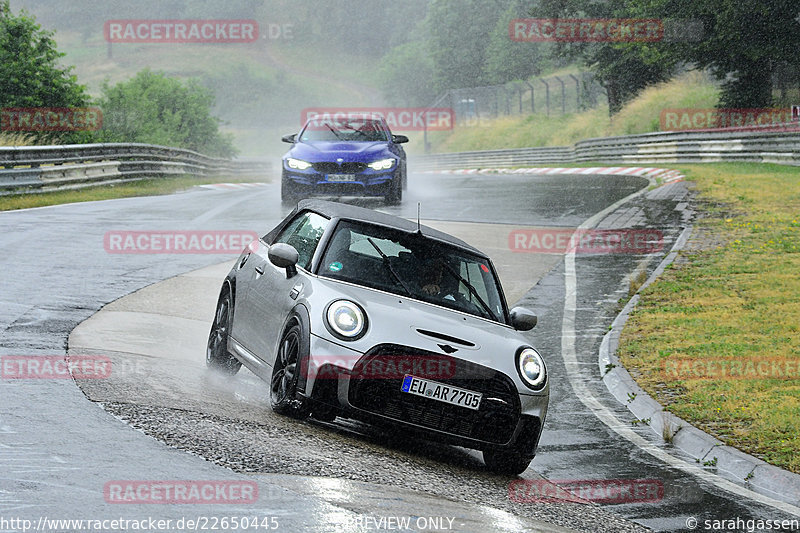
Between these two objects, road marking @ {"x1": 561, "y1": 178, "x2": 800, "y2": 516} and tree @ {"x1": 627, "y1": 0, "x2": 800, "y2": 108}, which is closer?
road marking @ {"x1": 561, "y1": 178, "x2": 800, "y2": 516}

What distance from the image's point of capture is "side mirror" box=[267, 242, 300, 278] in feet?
25.1

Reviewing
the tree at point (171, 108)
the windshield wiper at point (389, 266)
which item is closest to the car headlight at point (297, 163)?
the windshield wiper at point (389, 266)

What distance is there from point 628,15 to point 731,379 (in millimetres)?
40608

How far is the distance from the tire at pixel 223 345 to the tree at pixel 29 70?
100.0 ft

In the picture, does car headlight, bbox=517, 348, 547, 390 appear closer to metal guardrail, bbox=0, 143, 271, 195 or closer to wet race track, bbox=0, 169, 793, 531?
wet race track, bbox=0, 169, 793, 531

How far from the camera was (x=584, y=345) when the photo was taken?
12023 mm

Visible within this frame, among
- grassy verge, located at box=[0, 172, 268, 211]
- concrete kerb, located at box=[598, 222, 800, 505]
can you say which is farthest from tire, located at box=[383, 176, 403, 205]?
concrete kerb, located at box=[598, 222, 800, 505]

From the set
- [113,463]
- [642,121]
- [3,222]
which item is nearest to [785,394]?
[113,463]

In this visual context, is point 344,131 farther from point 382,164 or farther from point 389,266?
point 389,266

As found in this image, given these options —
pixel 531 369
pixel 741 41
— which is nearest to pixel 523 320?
pixel 531 369

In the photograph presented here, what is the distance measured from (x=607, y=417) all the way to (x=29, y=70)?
3461 centimetres

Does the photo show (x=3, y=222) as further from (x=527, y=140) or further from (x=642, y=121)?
(x=527, y=140)

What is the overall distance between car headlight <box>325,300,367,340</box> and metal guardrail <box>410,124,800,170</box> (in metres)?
27.2

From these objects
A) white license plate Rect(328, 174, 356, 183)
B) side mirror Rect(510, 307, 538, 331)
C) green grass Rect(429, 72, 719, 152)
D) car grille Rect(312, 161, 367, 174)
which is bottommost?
side mirror Rect(510, 307, 538, 331)
